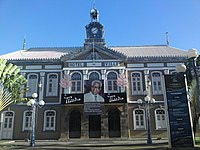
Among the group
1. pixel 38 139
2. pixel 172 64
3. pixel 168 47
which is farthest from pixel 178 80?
pixel 168 47

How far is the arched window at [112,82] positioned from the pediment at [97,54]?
204 cm

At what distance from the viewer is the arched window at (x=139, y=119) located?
2522cm

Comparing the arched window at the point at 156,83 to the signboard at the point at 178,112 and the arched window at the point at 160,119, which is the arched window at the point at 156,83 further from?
the signboard at the point at 178,112

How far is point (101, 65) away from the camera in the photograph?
86.8ft

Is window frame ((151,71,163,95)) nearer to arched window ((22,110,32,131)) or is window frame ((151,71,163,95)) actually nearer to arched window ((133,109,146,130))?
arched window ((133,109,146,130))

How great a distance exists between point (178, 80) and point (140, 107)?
534 inches

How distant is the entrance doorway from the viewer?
2527 centimetres

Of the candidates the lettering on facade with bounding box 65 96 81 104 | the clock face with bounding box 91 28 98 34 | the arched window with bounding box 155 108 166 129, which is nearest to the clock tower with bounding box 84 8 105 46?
the clock face with bounding box 91 28 98 34

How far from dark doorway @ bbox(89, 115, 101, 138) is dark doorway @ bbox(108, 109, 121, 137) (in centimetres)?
121

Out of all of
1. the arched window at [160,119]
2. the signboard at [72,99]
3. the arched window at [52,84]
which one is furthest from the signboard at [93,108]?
the arched window at [160,119]

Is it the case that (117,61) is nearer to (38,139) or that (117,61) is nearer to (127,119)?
(127,119)

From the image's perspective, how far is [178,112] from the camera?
1211 centimetres

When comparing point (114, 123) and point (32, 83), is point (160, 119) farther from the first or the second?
point (32, 83)

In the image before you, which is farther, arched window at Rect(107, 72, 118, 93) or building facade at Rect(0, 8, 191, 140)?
arched window at Rect(107, 72, 118, 93)
